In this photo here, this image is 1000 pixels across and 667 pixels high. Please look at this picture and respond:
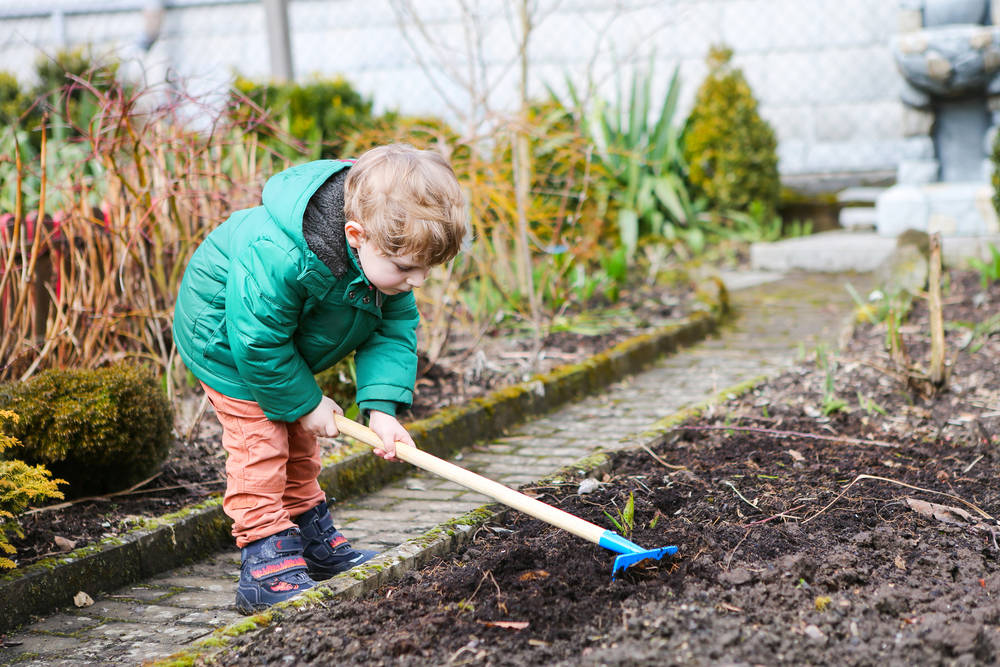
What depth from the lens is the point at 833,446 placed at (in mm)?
3367

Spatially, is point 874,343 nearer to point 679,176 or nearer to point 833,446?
point 833,446

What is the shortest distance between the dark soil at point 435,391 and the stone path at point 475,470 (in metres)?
0.24

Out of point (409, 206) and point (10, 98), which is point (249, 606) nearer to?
point (409, 206)

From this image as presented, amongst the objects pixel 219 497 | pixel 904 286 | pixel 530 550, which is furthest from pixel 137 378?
pixel 904 286

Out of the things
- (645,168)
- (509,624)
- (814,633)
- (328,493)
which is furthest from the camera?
(645,168)

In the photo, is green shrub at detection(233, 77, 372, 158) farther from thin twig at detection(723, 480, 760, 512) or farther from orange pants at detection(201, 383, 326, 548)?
thin twig at detection(723, 480, 760, 512)

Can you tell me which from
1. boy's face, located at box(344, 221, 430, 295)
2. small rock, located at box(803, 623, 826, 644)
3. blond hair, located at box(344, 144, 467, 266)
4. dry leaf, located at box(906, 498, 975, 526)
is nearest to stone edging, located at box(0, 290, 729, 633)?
boy's face, located at box(344, 221, 430, 295)

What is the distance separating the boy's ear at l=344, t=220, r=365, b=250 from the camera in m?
2.33

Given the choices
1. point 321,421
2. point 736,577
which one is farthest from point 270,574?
point 736,577

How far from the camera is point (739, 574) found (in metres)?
2.25

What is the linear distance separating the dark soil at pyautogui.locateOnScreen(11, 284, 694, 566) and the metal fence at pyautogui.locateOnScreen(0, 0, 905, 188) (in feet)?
10.7

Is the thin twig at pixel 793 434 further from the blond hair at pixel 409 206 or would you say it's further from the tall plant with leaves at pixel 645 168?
the tall plant with leaves at pixel 645 168

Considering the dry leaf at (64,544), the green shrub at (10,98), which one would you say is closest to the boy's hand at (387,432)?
the dry leaf at (64,544)

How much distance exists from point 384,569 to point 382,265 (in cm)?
78
